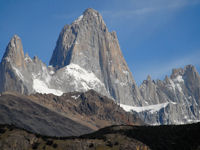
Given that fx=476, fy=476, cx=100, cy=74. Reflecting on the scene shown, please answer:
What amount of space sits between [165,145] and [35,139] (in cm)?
5198

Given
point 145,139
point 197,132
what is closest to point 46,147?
point 145,139

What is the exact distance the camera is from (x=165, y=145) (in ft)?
618

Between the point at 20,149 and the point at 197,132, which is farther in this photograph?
the point at 197,132

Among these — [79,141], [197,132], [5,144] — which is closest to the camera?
[5,144]

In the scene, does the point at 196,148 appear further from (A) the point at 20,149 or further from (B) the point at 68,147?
(A) the point at 20,149

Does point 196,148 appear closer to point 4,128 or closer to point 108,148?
point 108,148

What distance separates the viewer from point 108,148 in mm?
176125

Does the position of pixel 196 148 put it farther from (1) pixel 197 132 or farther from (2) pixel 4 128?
(2) pixel 4 128

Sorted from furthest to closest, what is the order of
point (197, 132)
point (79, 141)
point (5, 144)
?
1. point (197, 132)
2. point (79, 141)
3. point (5, 144)

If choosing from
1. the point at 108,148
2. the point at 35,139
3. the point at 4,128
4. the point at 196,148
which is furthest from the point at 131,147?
the point at 4,128

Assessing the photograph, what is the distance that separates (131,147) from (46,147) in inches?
1318

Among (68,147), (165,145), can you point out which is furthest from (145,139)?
(68,147)

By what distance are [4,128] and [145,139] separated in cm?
5842

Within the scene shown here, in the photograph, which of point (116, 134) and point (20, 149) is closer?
point (20, 149)
